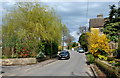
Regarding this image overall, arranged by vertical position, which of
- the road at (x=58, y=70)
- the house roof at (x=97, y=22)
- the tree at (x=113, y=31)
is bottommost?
the road at (x=58, y=70)

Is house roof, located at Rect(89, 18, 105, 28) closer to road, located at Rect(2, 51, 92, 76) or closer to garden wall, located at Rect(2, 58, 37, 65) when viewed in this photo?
garden wall, located at Rect(2, 58, 37, 65)

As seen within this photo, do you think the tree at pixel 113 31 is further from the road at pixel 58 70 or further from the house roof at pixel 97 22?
the house roof at pixel 97 22

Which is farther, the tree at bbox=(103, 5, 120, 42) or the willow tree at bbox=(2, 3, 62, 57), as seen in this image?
the tree at bbox=(103, 5, 120, 42)

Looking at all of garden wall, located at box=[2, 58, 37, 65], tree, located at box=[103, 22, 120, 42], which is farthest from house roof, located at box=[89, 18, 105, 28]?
garden wall, located at box=[2, 58, 37, 65]

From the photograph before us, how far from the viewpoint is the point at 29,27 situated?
882 inches

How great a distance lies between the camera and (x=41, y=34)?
72.8 feet

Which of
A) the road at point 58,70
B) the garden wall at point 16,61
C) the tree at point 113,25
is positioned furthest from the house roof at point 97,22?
the road at point 58,70

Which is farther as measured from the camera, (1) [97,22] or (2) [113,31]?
(1) [97,22]

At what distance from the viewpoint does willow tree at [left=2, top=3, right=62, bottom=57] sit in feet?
70.6

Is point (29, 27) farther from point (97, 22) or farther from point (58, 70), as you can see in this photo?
point (97, 22)

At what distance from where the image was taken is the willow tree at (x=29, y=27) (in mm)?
21514

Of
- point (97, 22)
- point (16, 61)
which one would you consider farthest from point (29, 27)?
point (97, 22)

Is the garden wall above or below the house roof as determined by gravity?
below

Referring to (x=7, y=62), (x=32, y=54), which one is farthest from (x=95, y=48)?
(x=7, y=62)
